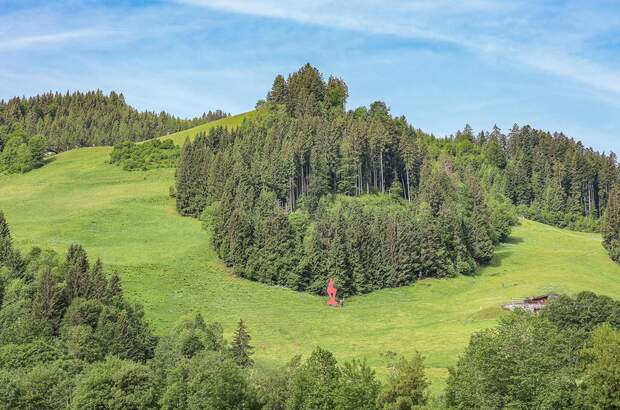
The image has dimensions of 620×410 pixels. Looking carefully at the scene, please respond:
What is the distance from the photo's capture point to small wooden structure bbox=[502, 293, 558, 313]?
104 m

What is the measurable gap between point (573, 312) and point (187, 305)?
182ft

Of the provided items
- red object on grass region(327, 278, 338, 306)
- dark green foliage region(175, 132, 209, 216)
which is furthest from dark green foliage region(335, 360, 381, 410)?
dark green foliage region(175, 132, 209, 216)

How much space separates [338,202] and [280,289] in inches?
1386

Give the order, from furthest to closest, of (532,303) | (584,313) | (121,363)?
(532,303)
(584,313)
(121,363)

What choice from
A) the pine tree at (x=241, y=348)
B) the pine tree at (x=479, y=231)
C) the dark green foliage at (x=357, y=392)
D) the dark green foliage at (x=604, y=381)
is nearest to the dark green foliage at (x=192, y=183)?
the pine tree at (x=479, y=231)

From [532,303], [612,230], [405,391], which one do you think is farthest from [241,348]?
[612,230]

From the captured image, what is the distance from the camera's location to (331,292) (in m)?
118

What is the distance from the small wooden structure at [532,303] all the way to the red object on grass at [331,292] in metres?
Answer: 27.4

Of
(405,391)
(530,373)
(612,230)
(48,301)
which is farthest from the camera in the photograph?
(612,230)

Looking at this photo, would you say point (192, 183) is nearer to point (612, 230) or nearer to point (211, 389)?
point (612, 230)

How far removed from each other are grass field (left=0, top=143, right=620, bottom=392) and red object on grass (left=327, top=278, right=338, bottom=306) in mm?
1547

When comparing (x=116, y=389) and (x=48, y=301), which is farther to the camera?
(x=48, y=301)

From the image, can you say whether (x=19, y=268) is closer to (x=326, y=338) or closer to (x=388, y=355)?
(x=326, y=338)

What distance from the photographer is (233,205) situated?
133m
